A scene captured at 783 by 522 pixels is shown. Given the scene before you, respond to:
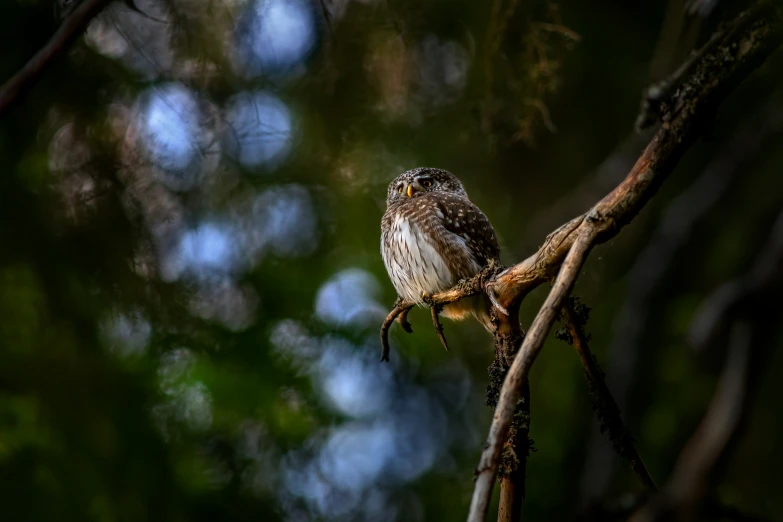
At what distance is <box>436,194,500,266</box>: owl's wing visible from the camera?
455 centimetres

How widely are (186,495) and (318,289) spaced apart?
5.89 feet

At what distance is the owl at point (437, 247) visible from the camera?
445cm

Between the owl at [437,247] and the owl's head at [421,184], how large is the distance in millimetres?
146

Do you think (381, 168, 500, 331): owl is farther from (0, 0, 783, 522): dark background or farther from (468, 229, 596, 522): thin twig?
(468, 229, 596, 522): thin twig

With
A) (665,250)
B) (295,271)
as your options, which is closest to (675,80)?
(665,250)

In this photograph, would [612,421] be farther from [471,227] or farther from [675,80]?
[471,227]

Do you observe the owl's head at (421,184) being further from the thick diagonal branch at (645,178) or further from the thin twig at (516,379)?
the thin twig at (516,379)

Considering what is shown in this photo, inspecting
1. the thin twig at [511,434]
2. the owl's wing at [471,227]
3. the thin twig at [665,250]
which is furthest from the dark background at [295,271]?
the thin twig at [511,434]

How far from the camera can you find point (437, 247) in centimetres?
451

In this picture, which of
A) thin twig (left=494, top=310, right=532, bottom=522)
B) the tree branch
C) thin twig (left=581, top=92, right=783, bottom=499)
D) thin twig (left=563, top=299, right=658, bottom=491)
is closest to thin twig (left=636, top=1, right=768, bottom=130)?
thin twig (left=563, top=299, right=658, bottom=491)

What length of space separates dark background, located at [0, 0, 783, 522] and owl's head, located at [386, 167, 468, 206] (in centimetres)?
38

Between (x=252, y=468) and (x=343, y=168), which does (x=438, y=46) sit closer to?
(x=343, y=168)

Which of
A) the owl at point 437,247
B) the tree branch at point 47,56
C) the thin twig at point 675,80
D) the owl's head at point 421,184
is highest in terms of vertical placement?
the owl's head at point 421,184

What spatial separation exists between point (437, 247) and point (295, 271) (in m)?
1.95
